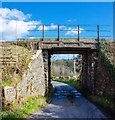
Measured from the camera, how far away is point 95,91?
20.7 m

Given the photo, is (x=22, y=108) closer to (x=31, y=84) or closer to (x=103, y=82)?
(x=31, y=84)

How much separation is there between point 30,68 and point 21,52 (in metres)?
2.76

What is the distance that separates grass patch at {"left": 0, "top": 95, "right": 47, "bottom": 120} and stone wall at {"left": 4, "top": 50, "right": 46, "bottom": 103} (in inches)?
10.5

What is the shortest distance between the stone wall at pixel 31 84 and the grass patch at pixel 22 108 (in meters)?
0.27

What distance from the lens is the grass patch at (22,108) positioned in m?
11.2

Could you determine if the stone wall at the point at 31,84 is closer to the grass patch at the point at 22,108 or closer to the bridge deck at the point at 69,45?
the grass patch at the point at 22,108

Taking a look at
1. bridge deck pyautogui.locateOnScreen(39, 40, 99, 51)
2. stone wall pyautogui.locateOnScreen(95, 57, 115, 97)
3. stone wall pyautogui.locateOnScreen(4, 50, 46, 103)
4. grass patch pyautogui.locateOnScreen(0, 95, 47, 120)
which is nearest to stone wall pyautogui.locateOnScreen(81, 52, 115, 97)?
stone wall pyautogui.locateOnScreen(95, 57, 115, 97)

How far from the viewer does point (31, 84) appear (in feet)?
53.8

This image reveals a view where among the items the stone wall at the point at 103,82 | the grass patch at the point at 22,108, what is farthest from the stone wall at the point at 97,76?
the grass patch at the point at 22,108

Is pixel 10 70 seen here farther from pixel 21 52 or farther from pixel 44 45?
pixel 44 45

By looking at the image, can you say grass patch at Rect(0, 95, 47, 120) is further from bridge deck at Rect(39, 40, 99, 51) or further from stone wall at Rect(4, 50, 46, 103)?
bridge deck at Rect(39, 40, 99, 51)

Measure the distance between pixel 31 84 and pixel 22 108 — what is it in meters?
3.33

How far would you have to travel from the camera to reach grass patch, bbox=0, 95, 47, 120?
36.7ft

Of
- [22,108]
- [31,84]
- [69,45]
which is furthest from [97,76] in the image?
[22,108]
